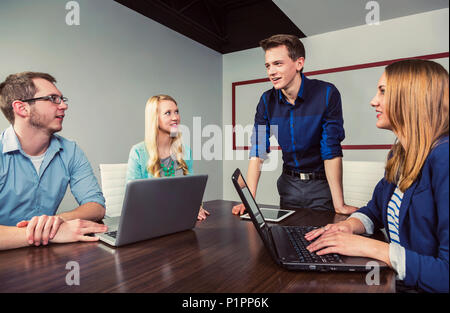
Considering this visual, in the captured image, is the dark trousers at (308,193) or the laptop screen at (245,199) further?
the dark trousers at (308,193)

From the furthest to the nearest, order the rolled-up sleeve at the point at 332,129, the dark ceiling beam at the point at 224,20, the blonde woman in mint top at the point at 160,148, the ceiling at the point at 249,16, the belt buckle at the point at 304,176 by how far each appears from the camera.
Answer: the dark ceiling beam at the point at 224,20 < the ceiling at the point at 249,16 < the blonde woman in mint top at the point at 160,148 < the belt buckle at the point at 304,176 < the rolled-up sleeve at the point at 332,129

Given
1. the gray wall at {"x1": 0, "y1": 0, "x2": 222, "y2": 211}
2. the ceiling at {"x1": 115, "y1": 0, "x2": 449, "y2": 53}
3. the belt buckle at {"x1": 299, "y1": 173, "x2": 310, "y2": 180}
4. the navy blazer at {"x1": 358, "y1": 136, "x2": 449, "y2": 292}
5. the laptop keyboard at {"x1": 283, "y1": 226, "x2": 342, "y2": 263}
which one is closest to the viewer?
the navy blazer at {"x1": 358, "y1": 136, "x2": 449, "y2": 292}

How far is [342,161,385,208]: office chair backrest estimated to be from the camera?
210 cm

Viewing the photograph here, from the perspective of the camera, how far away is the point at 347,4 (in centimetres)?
300

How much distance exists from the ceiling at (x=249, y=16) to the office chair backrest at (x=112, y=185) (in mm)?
2025

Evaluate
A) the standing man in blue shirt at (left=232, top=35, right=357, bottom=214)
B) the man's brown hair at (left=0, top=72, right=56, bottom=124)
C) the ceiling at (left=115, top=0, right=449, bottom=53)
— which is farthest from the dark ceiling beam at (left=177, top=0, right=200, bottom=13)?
the man's brown hair at (left=0, top=72, right=56, bottom=124)

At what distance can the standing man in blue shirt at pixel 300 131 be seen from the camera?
76.3 inches

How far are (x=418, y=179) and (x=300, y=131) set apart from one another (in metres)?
1.30

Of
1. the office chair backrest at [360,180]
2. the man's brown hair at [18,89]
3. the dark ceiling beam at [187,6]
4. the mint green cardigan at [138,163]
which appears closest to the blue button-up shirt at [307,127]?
the office chair backrest at [360,180]

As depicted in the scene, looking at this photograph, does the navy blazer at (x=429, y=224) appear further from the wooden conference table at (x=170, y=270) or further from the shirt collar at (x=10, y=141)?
the shirt collar at (x=10, y=141)

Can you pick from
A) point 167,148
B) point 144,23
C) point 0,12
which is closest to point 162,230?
point 167,148

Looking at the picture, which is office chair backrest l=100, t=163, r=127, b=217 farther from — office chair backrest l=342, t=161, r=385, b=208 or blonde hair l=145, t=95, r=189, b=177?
office chair backrest l=342, t=161, r=385, b=208

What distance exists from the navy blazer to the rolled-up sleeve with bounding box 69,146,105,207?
1366 mm

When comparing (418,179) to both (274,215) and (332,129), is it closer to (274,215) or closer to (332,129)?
(274,215)
